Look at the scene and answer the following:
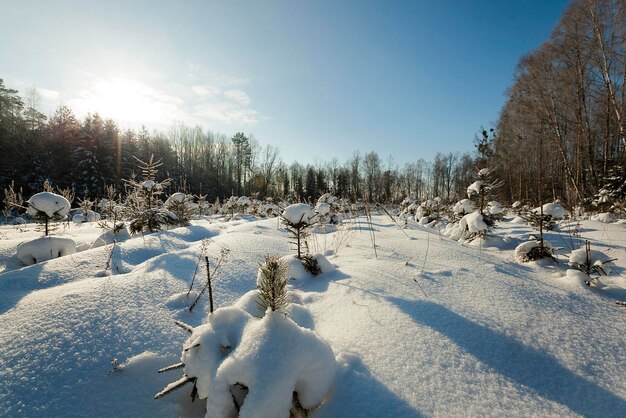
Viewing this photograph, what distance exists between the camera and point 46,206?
4047 mm

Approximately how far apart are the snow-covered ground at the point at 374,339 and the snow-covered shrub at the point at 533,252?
21.2 inches

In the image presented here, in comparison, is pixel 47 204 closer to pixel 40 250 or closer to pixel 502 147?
pixel 40 250

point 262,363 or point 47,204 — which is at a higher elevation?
point 47,204

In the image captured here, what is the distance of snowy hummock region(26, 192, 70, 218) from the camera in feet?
13.2

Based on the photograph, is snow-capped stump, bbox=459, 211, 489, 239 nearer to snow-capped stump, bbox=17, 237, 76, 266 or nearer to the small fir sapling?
the small fir sapling

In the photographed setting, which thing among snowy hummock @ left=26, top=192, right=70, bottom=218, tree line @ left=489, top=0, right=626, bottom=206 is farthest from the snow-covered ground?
tree line @ left=489, top=0, right=626, bottom=206

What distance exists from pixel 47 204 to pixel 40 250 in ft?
2.92

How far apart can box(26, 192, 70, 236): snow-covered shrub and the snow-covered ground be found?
173 centimetres

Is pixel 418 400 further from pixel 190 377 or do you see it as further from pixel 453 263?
pixel 453 263

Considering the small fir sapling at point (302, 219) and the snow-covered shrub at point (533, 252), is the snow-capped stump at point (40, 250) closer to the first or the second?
the small fir sapling at point (302, 219)

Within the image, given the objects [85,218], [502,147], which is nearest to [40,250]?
[85,218]

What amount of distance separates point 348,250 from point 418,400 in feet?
10.4

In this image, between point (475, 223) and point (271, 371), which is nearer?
point (271, 371)

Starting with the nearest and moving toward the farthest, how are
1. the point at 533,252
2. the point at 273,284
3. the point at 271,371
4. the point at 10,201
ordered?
the point at 271,371
the point at 273,284
the point at 533,252
the point at 10,201
